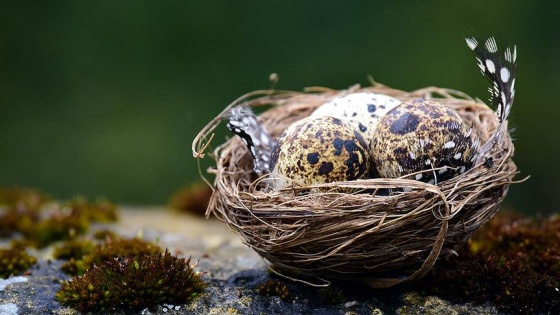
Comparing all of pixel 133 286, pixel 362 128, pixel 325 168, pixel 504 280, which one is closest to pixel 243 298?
pixel 133 286

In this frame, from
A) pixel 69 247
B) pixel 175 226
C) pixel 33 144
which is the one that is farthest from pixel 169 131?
pixel 69 247

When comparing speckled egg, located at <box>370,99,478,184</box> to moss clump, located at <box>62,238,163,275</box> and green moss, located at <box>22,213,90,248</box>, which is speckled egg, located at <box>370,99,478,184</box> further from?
green moss, located at <box>22,213,90,248</box>

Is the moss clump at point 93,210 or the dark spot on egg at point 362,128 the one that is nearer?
the dark spot on egg at point 362,128

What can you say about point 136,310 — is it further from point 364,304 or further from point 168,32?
point 168,32

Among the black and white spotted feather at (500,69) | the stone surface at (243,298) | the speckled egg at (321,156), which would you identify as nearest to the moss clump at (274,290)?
the stone surface at (243,298)

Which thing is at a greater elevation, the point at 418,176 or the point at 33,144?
the point at 418,176

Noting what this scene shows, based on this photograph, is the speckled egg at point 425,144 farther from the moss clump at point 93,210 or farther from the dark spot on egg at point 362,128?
the moss clump at point 93,210
